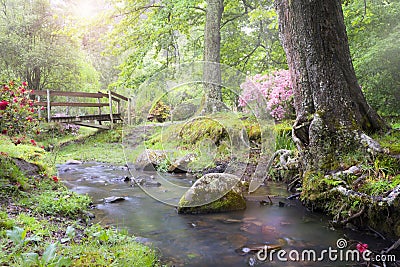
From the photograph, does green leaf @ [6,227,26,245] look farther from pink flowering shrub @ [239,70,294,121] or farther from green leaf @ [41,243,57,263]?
pink flowering shrub @ [239,70,294,121]

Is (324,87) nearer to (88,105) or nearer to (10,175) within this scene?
(10,175)

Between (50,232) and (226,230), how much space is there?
1.96 metres

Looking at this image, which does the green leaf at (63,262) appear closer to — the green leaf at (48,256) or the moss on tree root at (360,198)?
the green leaf at (48,256)

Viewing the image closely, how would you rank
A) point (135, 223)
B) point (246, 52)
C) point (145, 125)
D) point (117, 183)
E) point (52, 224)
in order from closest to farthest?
point (52, 224) < point (135, 223) < point (145, 125) < point (117, 183) < point (246, 52)

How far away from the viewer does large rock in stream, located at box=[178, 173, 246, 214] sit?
15.1ft

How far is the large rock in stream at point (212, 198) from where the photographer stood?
461 centimetres

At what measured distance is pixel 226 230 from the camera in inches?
152

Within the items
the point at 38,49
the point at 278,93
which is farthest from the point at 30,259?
the point at 38,49

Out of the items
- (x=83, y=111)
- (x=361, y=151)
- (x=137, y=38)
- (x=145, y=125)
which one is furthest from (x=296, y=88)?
(x=83, y=111)

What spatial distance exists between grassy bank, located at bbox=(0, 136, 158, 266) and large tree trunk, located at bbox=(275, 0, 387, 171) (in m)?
2.75

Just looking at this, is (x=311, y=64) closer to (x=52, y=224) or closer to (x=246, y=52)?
(x=52, y=224)

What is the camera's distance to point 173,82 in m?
4.68

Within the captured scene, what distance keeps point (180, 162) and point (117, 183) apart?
188cm

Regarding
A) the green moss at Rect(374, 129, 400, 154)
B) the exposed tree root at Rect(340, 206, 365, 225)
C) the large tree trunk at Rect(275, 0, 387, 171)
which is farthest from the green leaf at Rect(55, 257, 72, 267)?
the green moss at Rect(374, 129, 400, 154)
